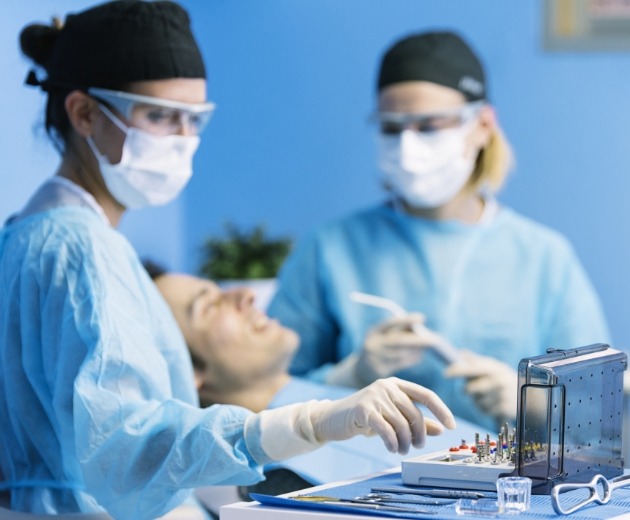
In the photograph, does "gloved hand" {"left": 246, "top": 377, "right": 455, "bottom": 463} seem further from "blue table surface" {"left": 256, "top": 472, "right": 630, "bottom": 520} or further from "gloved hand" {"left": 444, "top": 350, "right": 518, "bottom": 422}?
"gloved hand" {"left": 444, "top": 350, "right": 518, "bottom": 422}

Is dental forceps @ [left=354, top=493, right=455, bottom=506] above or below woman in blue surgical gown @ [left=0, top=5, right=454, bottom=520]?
below

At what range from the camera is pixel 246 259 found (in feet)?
13.7

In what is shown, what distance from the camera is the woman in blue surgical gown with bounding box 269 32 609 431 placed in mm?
3102

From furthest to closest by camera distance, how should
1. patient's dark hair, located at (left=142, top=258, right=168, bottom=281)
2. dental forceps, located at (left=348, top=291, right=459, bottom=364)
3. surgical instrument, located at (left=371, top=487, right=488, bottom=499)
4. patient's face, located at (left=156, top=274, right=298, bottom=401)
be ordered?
dental forceps, located at (left=348, top=291, right=459, bottom=364)
patient's dark hair, located at (left=142, top=258, right=168, bottom=281)
patient's face, located at (left=156, top=274, right=298, bottom=401)
surgical instrument, located at (left=371, top=487, right=488, bottom=499)

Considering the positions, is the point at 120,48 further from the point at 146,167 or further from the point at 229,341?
the point at 229,341

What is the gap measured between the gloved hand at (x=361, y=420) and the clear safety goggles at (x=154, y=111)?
24.2 inches

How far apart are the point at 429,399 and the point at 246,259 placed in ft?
8.64

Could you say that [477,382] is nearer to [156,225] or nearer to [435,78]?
[435,78]

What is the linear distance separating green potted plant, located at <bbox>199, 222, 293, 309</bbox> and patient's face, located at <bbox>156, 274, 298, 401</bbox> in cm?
143

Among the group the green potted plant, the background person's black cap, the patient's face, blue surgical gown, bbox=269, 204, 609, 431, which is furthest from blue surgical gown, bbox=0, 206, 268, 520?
the green potted plant

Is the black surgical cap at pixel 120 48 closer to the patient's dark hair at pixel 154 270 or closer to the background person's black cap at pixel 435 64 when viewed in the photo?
the patient's dark hair at pixel 154 270

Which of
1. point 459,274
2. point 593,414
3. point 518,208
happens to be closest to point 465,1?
point 518,208

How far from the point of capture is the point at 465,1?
4309 mm

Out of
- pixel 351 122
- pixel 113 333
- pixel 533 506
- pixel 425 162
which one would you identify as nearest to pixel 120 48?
pixel 113 333
